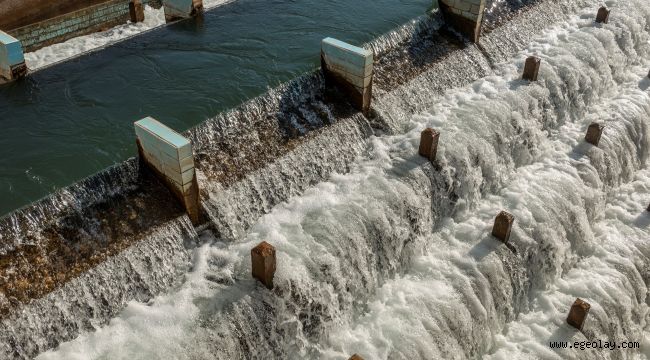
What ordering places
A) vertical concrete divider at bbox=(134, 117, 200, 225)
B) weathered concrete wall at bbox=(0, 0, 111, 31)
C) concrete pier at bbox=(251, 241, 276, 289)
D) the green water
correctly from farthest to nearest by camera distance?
weathered concrete wall at bbox=(0, 0, 111, 31)
the green water
vertical concrete divider at bbox=(134, 117, 200, 225)
concrete pier at bbox=(251, 241, 276, 289)

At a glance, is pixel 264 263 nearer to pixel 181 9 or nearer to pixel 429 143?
pixel 429 143

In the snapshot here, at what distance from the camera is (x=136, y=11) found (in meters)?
18.2

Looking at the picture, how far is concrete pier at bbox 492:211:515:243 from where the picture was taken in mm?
11492

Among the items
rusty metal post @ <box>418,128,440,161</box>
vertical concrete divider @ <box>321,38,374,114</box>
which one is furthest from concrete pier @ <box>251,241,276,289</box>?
vertical concrete divider @ <box>321,38,374,114</box>

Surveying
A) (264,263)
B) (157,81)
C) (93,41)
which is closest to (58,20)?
(93,41)

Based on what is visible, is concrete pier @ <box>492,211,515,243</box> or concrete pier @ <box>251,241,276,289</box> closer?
concrete pier @ <box>251,241,276,289</box>

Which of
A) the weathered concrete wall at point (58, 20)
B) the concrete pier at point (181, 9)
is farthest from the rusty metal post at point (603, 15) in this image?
the weathered concrete wall at point (58, 20)

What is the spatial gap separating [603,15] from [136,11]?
16.1 meters

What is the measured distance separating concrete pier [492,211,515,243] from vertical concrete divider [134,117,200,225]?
6.28 m

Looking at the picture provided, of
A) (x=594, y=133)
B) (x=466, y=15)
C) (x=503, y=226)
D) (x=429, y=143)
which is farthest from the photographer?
(x=466, y=15)

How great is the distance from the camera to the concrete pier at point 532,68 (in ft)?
51.0

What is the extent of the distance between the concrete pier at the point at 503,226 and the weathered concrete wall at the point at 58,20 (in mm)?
Answer: 13984

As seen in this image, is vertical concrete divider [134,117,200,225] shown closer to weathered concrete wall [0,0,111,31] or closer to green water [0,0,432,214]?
green water [0,0,432,214]

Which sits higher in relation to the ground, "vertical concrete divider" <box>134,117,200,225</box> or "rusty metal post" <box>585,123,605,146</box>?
"vertical concrete divider" <box>134,117,200,225</box>
